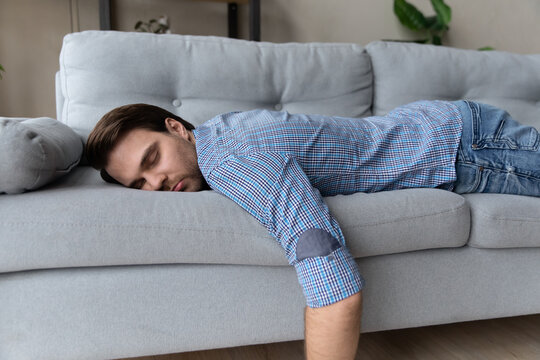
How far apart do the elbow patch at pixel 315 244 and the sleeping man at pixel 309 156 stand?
13mm

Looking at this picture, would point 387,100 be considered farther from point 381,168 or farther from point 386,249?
point 386,249

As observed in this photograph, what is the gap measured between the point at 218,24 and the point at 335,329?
8.13 ft

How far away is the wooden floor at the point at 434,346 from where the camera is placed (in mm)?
1082

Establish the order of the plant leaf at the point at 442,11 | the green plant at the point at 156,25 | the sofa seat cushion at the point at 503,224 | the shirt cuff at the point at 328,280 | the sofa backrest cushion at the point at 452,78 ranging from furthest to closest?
the plant leaf at the point at 442,11 → the green plant at the point at 156,25 → the sofa backrest cushion at the point at 452,78 → the sofa seat cushion at the point at 503,224 → the shirt cuff at the point at 328,280

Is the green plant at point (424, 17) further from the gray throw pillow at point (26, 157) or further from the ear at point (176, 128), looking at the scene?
the gray throw pillow at point (26, 157)

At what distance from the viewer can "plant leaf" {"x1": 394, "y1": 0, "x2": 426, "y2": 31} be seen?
9.86ft

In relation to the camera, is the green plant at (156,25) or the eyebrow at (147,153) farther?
the green plant at (156,25)

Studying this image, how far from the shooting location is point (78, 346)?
836 mm

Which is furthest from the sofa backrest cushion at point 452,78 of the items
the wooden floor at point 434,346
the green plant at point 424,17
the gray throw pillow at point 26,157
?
the green plant at point 424,17

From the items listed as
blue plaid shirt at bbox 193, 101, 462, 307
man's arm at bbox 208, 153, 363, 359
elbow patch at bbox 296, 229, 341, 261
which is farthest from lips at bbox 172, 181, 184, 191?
elbow patch at bbox 296, 229, 341, 261

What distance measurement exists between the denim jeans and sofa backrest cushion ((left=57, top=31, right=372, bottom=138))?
0.56m

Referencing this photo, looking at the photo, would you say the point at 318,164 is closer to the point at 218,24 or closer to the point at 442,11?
the point at 218,24

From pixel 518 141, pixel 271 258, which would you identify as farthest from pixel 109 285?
pixel 518 141

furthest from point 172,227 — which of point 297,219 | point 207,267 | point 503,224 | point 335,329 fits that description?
point 503,224
